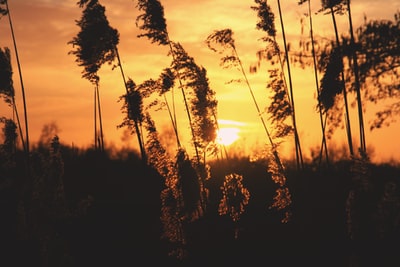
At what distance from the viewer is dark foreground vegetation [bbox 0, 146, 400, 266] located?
6.72 meters

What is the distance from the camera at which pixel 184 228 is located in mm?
7906

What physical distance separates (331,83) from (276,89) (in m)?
1.07

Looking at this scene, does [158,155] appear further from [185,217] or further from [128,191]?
[128,191]

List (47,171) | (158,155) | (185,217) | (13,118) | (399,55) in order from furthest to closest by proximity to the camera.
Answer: (399,55) < (13,118) < (158,155) < (185,217) < (47,171)

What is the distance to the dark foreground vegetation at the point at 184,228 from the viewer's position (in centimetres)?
672

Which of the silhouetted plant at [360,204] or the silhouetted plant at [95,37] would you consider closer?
the silhouetted plant at [360,204]

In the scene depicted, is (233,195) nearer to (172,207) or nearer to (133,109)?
(172,207)

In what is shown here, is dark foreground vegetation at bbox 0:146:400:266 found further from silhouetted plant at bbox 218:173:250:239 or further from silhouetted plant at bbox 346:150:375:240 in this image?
silhouetted plant at bbox 218:173:250:239

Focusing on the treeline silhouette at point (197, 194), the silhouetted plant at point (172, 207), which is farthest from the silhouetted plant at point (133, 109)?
the silhouetted plant at point (172, 207)

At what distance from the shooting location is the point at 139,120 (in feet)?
44.6

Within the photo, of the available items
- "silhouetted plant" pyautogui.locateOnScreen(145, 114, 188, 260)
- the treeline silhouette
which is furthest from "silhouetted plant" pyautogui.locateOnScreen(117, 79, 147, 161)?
"silhouetted plant" pyautogui.locateOnScreen(145, 114, 188, 260)

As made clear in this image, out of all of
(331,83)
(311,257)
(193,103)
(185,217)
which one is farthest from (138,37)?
(311,257)

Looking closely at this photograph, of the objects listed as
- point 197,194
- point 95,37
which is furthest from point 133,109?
point 197,194

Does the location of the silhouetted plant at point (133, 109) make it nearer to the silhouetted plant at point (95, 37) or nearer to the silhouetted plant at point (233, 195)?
the silhouetted plant at point (95, 37)
